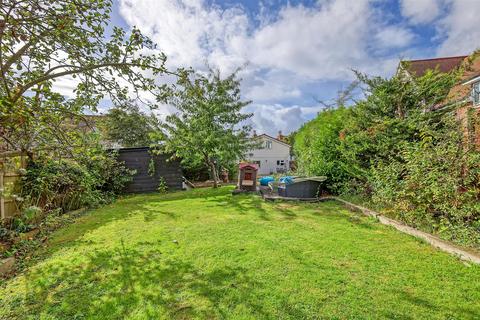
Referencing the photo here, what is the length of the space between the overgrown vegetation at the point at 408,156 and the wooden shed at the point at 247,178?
2509 mm

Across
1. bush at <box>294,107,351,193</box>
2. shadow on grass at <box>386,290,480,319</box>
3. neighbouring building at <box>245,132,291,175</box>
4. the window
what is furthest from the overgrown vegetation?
neighbouring building at <box>245,132,291,175</box>

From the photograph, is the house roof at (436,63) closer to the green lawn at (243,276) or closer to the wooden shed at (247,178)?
the wooden shed at (247,178)

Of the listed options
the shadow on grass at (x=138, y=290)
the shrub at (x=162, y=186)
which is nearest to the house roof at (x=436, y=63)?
the shrub at (x=162, y=186)

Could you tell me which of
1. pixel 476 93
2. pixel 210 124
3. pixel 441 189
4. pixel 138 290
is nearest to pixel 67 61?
pixel 138 290

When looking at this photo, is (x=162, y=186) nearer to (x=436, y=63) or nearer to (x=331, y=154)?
(x=331, y=154)

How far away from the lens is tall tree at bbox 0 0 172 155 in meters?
3.04

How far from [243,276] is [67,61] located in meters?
4.26

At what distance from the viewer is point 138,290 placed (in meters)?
2.72

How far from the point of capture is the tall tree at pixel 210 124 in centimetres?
1078

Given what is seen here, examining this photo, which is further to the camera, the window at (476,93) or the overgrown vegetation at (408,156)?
the window at (476,93)

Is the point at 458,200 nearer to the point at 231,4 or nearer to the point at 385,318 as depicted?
the point at 385,318

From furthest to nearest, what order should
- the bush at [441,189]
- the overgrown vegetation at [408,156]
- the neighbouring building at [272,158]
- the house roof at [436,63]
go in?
the neighbouring building at [272,158] < the house roof at [436,63] < the overgrown vegetation at [408,156] < the bush at [441,189]

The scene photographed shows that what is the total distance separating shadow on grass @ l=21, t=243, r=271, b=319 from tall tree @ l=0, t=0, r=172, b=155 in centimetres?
187

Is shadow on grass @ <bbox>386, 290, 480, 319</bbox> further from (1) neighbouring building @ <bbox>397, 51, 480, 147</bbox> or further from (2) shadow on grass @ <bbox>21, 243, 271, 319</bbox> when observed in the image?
(1) neighbouring building @ <bbox>397, 51, 480, 147</bbox>
